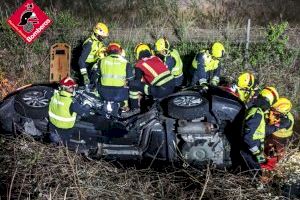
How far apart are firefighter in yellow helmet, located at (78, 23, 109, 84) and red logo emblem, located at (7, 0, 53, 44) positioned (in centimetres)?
176

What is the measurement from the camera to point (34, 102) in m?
8.49

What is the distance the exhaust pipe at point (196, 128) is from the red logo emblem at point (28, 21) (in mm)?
5929

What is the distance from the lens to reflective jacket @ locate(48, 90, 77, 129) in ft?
26.9

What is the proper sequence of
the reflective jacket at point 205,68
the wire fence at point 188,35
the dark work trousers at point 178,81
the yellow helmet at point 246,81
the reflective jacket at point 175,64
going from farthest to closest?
→ the wire fence at point 188,35, the dark work trousers at point 178,81, the reflective jacket at point 175,64, the reflective jacket at point 205,68, the yellow helmet at point 246,81

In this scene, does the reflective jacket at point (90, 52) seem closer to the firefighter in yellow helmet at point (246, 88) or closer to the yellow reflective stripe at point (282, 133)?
the firefighter in yellow helmet at point (246, 88)

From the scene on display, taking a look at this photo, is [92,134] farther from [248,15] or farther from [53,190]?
[248,15]

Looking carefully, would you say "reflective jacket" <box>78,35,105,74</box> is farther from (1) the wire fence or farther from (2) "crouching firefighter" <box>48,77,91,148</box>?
(2) "crouching firefighter" <box>48,77,91,148</box>

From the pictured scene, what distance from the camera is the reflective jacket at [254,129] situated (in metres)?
7.55

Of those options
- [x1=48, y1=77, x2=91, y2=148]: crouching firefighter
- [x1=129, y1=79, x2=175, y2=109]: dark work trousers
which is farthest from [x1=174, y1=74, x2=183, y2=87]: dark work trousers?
[x1=48, y1=77, x2=91, y2=148]: crouching firefighter

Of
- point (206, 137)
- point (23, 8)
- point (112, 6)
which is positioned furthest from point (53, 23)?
point (206, 137)

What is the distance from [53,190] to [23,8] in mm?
7621

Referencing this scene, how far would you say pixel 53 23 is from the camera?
14.1 meters

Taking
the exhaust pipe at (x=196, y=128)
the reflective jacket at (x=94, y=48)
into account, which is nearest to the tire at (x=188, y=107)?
the exhaust pipe at (x=196, y=128)

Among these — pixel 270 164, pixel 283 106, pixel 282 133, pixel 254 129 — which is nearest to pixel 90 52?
pixel 283 106
